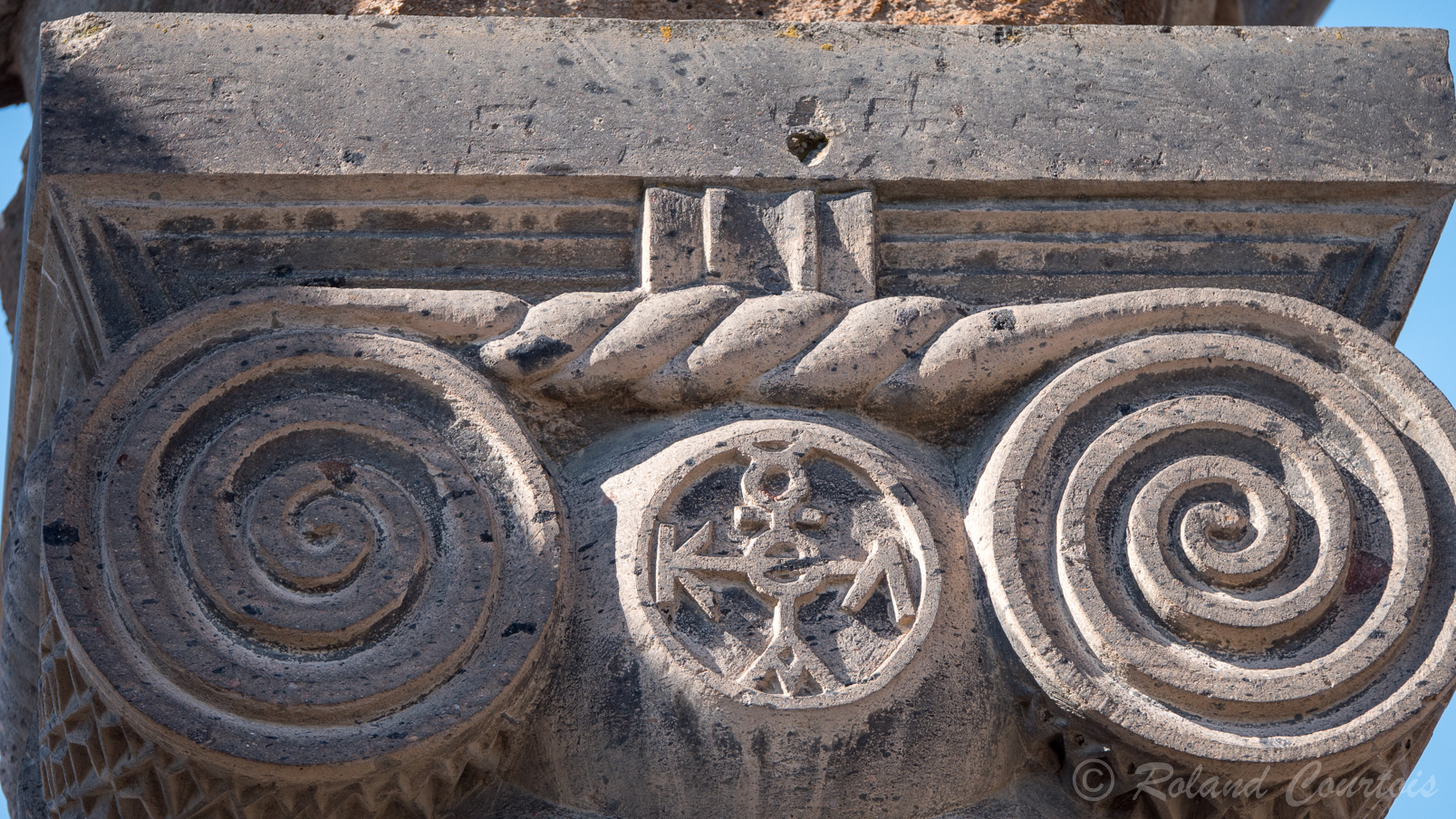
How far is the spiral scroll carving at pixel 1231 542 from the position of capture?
7.54 feet

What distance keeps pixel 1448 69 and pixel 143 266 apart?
2.13 m

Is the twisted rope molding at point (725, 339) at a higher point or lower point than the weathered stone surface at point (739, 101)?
lower

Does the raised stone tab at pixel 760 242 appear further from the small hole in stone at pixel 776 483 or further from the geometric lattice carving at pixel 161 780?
the geometric lattice carving at pixel 161 780

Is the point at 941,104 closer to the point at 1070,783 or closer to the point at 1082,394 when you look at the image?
the point at 1082,394

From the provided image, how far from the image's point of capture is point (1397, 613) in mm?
2352

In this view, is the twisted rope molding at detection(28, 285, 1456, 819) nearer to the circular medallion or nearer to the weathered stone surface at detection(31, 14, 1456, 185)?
the circular medallion

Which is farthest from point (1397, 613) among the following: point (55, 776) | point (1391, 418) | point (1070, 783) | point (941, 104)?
point (55, 776)

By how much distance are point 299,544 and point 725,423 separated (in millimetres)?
629

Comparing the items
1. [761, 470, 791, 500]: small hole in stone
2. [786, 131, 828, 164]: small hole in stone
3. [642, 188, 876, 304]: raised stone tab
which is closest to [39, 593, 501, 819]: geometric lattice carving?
[761, 470, 791, 500]: small hole in stone

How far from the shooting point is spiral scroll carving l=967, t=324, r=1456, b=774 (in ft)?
7.54

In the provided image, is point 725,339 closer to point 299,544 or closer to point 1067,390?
point 1067,390

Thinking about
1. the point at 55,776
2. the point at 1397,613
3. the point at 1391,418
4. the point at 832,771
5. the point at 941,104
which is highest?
the point at 941,104

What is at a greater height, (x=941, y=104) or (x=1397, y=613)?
(x=941, y=104)

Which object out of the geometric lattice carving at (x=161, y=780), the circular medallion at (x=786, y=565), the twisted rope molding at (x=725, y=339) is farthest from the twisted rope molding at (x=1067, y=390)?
the geometric lattice carving at (x=161, y=780)
